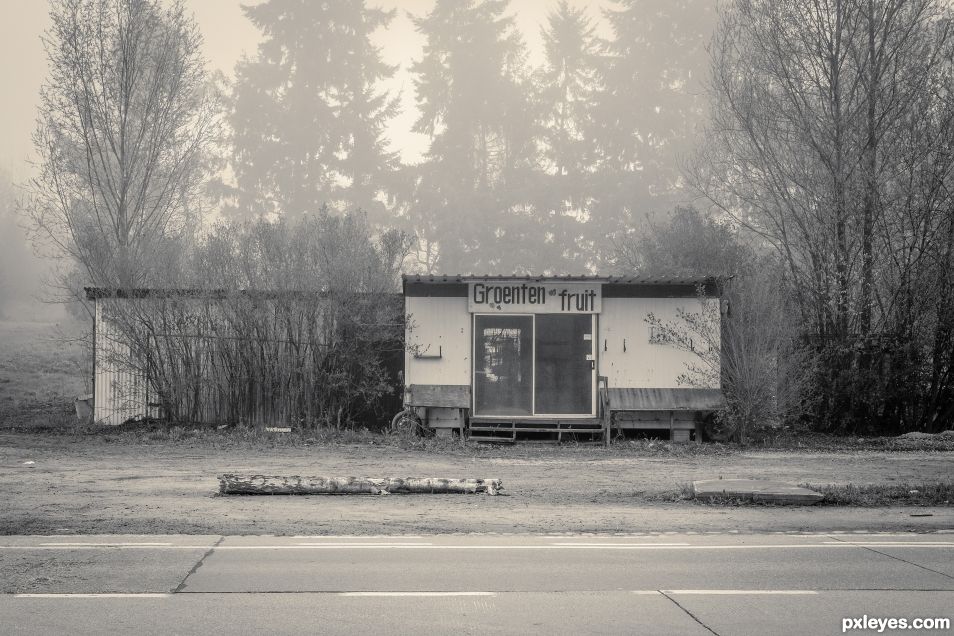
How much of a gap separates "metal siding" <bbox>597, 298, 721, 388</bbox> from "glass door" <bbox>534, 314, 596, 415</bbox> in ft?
1.13

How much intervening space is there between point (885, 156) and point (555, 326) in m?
8.89

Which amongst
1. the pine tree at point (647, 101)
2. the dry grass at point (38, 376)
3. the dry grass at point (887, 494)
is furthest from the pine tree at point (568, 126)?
the dry grass at point (887, 494)

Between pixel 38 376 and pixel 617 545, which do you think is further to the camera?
pixel 38 376

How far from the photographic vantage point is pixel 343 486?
12.9m

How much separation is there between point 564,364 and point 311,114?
105 ft

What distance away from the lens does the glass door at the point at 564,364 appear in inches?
812

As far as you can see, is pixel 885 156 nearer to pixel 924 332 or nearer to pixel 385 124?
pixel 924 332

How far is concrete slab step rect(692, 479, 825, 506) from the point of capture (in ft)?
41.1

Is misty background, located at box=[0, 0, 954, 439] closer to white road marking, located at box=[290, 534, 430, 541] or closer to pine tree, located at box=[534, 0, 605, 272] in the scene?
pine tree, located at box=[534, 0, 605, 272]

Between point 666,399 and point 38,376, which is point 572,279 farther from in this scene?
point 38,376

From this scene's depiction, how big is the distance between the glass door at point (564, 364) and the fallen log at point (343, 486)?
294 inches

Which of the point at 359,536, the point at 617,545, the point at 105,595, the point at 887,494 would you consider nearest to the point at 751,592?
the point at 617,545

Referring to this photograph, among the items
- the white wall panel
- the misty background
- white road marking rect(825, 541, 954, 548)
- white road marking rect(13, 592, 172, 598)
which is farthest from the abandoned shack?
white road marking rect(13, 592, 172, 598)

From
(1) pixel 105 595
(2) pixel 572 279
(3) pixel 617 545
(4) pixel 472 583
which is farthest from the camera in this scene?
(2) pixel 572 279
